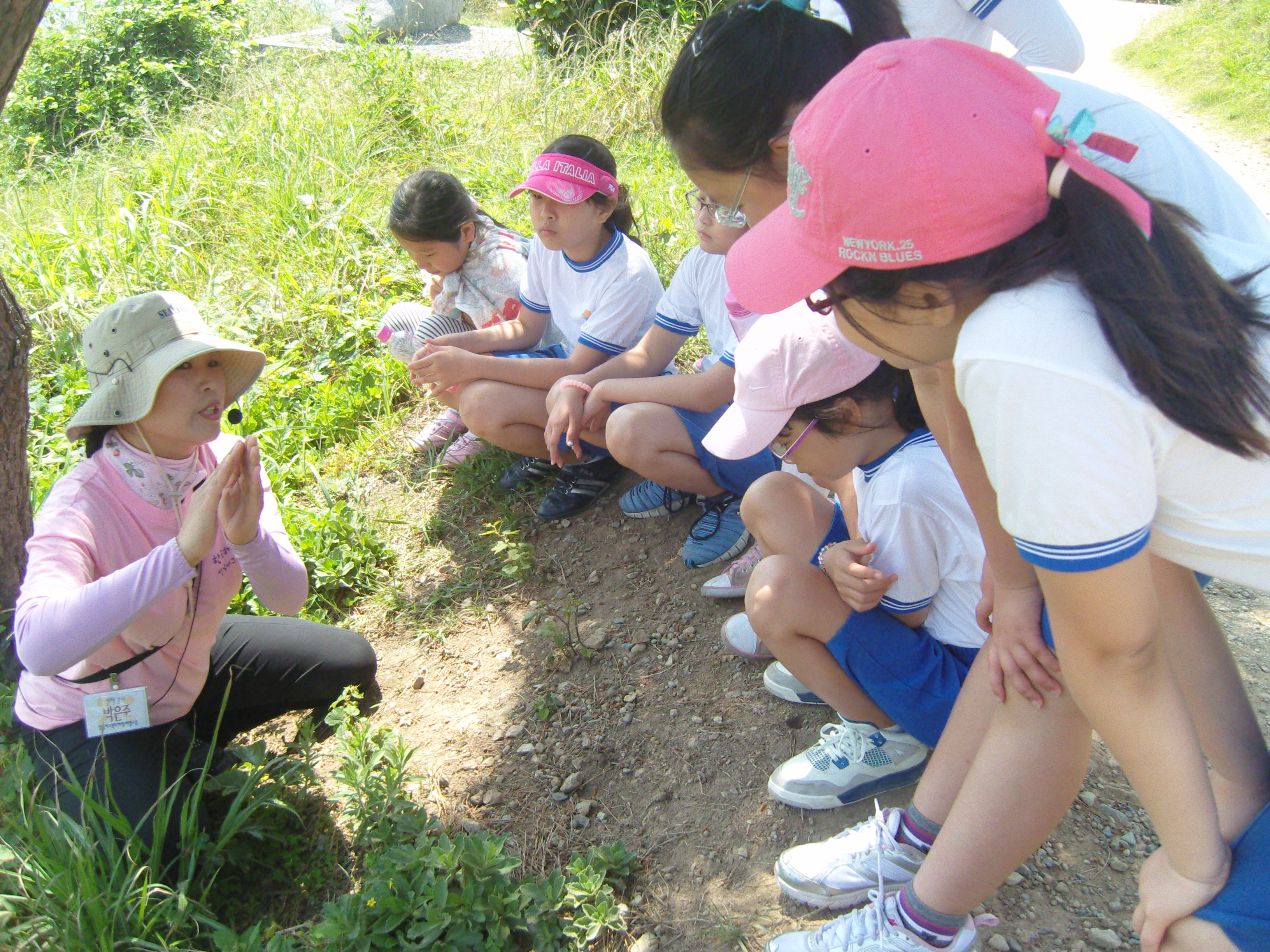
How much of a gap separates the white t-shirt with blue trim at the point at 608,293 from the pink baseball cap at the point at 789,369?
1.16 m

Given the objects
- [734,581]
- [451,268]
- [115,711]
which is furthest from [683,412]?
[115,711]

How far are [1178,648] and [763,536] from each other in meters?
0.89

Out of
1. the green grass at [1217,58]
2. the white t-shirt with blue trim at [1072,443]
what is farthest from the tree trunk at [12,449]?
the green grass at [1217,58]

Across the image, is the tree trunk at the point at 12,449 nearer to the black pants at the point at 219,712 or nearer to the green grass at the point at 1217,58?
the black pants at the point at 219,712

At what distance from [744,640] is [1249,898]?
1.36 metres

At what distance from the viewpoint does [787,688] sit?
2225 millimetres

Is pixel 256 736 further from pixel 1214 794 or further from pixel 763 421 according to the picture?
pixel 1214 794

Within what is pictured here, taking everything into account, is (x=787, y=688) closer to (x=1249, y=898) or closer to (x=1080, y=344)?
(x=1249, y=898)

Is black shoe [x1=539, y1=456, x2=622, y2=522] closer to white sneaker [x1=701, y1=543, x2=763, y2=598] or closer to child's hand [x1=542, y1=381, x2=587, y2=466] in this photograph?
child's hand [x1=542, y1=381, x2=587, y2=466]

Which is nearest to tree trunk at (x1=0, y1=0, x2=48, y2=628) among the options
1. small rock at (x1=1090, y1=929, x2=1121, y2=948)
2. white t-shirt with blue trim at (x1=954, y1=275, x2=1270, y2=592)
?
white t-shirt with blue trim at (x1=954, y1=275, x2=1270, y2=592)

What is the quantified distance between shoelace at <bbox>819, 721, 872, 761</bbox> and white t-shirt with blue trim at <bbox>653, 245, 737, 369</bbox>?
3.52 ft

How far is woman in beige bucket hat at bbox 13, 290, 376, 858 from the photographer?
1860 mm

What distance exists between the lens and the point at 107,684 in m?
2.07

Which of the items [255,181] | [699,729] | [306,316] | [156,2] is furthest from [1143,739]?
[156,2]
